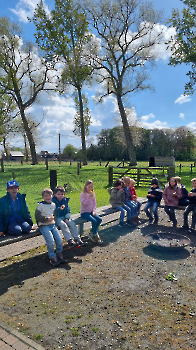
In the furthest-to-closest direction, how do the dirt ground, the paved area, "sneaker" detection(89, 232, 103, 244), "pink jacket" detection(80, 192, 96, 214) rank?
"pink jacket" detection(80, 192, 96, 214) → "sneaker" detection(89, 232, 103, 244) → the dirt ground → the paved area

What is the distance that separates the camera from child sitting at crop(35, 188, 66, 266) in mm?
5094

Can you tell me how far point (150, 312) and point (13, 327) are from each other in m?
1.86

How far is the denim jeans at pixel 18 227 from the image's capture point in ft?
17.3

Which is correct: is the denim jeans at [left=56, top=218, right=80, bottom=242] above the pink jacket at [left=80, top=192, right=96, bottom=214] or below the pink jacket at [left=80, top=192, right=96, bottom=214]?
below

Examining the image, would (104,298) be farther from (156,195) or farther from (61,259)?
(156,195)

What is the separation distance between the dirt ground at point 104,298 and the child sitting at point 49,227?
9.1 inches

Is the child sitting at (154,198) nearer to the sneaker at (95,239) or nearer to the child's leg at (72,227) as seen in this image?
the sneaker at (95,239)

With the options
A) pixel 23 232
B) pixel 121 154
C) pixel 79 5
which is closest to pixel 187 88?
pixel 79 5

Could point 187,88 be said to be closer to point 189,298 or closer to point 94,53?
point 94,53

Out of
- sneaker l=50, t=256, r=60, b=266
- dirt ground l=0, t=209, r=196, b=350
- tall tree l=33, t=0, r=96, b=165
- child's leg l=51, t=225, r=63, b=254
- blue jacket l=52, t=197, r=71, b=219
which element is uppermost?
tall tree l=33, t=0, r=96, b=165

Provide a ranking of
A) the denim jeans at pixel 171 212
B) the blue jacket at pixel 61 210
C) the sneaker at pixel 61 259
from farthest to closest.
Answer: the denim jeans at pixel 171 212 → the blue jacket at pixel 61 210 → the sneaker at pixel 61 259

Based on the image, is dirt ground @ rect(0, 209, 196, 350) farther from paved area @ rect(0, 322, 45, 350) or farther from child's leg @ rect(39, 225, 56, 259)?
child's leg @ rect(39, 225, 56, 259)

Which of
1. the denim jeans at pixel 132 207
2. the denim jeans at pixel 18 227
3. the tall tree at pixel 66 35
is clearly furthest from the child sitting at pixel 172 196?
the tall tree at pixel 66 35

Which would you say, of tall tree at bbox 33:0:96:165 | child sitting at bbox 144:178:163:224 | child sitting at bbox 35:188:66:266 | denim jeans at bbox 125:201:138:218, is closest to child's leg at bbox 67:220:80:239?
child sitting at bbox 35:188:66:266
